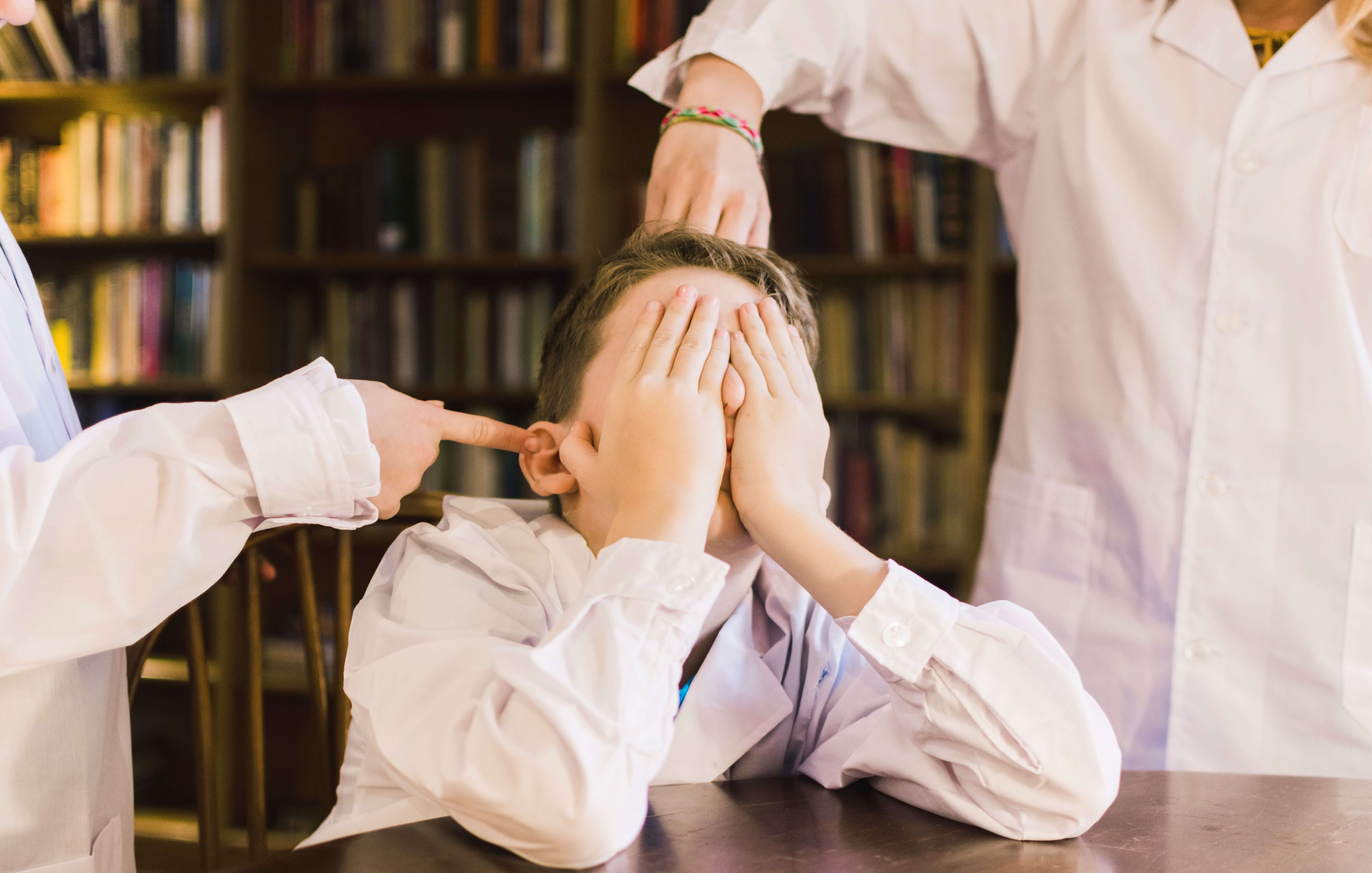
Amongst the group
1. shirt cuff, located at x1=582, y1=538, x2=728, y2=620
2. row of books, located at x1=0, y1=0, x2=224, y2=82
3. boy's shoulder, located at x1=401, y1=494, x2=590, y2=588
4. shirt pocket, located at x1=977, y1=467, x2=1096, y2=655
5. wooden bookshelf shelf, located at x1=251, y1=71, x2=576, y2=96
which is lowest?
shirt pocket, located at x1=977, y1=467, x2=1096, y2=655

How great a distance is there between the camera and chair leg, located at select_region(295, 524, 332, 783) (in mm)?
1056

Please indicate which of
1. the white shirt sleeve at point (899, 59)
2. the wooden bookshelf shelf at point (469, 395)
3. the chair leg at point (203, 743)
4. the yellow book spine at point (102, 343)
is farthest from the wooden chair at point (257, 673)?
the yellow book spine at point (102, 343)

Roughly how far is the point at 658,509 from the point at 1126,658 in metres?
0.67

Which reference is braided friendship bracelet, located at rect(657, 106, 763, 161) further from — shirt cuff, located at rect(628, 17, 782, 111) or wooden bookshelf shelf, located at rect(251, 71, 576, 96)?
wooden bookshelf shelf, located at rect(251, 71, 576, 96)

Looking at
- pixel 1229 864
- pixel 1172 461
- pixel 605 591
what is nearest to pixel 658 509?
pixel 605 591

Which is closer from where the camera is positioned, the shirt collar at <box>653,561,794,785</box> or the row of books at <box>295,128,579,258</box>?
the shirt collar at <box>653,561,794,785</box>

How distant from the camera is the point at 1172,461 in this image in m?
1.09

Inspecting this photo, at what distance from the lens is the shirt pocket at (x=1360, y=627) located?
3.23 feet

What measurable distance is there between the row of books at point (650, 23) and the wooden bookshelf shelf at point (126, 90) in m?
1.08

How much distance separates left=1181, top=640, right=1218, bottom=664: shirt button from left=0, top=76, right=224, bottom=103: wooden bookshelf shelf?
2611mm

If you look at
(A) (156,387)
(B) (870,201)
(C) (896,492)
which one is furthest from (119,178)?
(C) (896,492)

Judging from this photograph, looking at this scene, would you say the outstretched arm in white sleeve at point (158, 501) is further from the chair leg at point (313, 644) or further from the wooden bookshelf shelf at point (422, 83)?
the wooden bookshelf shelf at point (422, 83)

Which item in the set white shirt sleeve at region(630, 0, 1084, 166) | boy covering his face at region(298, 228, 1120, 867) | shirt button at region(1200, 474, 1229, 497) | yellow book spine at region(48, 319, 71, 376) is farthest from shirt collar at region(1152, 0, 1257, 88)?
yellow book spine at region(48, 319, 71, 376)

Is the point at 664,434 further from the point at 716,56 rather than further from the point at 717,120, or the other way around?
the point at 716,56
